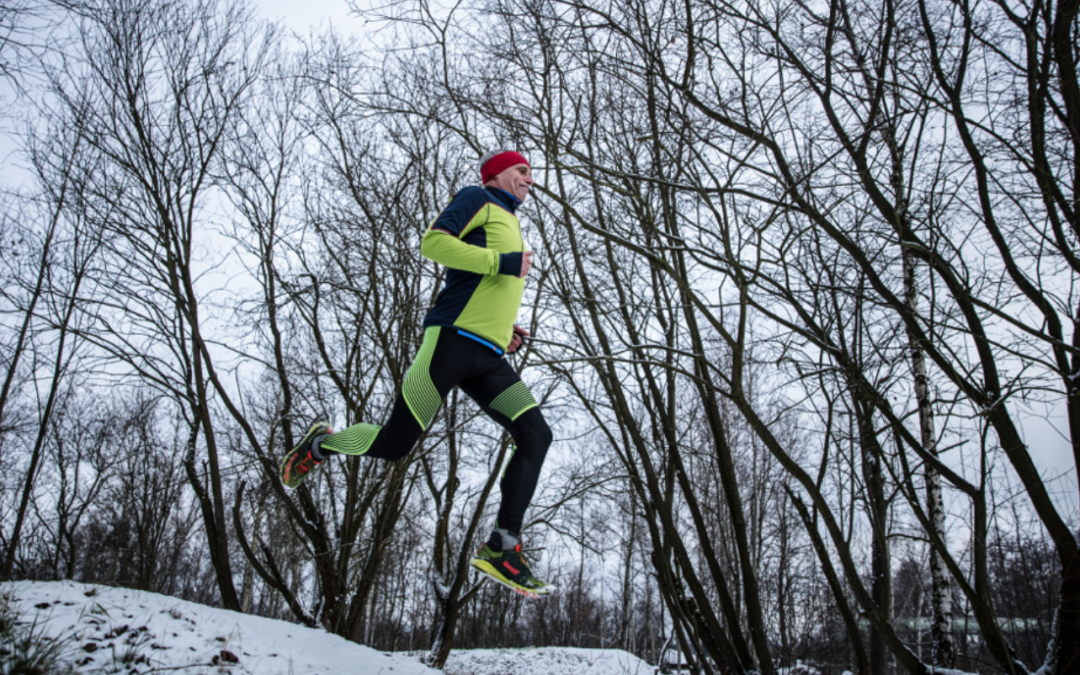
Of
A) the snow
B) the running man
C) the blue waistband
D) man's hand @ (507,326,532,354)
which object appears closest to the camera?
the running man

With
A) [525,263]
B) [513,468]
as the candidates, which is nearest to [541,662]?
[513,468]

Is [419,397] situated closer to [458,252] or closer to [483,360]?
[483,360]

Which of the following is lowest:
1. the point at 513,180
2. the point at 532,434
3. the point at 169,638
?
the point at 169,638

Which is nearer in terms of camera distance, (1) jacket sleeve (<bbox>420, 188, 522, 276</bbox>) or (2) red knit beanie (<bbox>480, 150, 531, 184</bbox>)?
(1) jacket sleeve (<bbox>420, 188, 522, 276</bbox>)

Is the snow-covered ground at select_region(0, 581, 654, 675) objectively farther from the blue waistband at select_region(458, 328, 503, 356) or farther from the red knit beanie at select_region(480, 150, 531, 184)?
the red knit beanie at select_region(480, 150, 531, 184)

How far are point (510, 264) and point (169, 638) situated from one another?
2.51m

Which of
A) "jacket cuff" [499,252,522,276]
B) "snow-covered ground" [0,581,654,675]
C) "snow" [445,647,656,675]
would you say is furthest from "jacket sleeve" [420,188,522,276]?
"snow" [445,647,656,675]

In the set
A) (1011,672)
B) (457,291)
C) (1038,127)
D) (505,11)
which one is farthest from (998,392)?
(505,11)

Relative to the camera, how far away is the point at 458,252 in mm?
2381

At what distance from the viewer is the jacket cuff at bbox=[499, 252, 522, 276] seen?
240 centimetres

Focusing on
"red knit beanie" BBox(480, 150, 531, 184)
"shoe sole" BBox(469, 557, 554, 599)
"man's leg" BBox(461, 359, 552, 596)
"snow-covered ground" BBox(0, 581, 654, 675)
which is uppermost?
"red knit beanie" BBox(480, 150, 531, 184)

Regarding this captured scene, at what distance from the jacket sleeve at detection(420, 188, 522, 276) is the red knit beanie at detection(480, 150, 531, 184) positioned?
0.34m

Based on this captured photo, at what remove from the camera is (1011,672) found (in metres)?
3.31

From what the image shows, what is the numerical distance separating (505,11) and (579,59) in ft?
1.90
